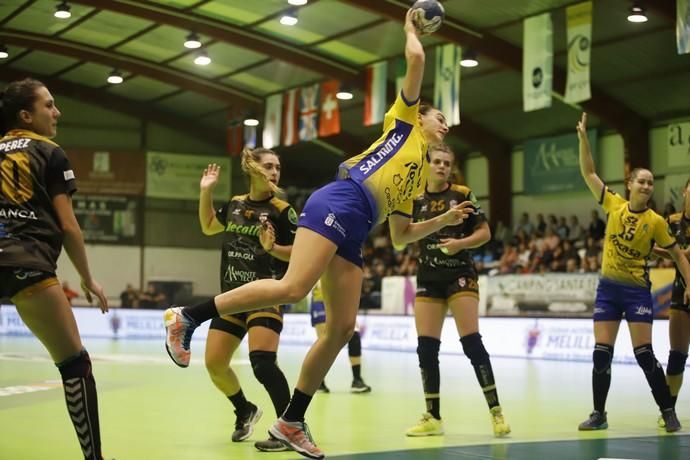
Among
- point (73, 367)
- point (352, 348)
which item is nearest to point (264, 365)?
point (73, 367)

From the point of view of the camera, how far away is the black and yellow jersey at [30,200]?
4.52 metres

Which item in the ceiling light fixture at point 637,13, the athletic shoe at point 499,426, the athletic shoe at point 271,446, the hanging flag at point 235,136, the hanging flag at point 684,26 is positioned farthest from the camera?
the hanging flag at point 235,136

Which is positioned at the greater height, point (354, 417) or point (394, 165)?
point (394, 165)

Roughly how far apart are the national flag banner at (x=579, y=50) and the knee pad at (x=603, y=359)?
1309cm

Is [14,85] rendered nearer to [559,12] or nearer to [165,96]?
[559,12]

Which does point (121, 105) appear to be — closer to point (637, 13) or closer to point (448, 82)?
point (448, 82)

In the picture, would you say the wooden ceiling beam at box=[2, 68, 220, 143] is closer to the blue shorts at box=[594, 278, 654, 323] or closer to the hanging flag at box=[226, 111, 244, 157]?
the hanging flag at box=[226, 111, 244, 157]

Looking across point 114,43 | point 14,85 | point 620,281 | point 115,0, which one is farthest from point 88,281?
point 114,43

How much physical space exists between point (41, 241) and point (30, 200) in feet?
0.65

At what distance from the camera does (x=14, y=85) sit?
4785mm

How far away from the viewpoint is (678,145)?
25391mm

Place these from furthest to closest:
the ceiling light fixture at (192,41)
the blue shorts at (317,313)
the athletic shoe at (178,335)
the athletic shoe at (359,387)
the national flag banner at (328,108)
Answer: the national flag banner at (328,108)
the ceiling light fixture at (192,41)
the blue shorts at (317,313)
the athletic shoe at (359,387)
the athletic shoe at (178,335)

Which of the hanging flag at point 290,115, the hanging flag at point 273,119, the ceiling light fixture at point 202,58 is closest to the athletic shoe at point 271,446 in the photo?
the hanging flag at point 290,115

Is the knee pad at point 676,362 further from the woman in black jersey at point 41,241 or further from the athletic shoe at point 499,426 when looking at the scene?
the woman in black jersey at point 41,241
